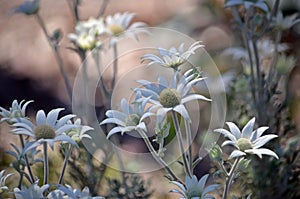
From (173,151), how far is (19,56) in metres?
1.78

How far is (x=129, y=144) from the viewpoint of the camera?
293 centimetres

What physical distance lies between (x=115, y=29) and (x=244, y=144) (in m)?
1.10

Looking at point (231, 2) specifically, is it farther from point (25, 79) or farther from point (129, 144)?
point (25, 79)

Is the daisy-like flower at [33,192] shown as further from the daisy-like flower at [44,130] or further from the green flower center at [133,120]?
the green flower center at [133,120]

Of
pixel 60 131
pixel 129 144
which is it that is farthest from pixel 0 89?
pixel 60 131

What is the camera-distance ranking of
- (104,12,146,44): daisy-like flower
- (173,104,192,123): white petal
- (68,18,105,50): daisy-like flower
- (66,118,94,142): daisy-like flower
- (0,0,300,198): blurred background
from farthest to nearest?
(0,0,300,198): blurred background → (104,12,146,44): daisy-like flower → (68,18,105,50): daisy-like flower → (66,118,94,142): daisy-like flower → (173,104,192,123): white petal

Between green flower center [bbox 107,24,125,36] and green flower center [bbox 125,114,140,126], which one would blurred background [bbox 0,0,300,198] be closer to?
green flower center [bbox 107,24,125,36]

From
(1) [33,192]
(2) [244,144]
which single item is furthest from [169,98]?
(1) [33,192]

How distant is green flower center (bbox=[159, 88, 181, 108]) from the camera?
1229 millimetres

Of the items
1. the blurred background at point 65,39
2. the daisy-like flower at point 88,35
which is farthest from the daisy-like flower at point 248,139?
the blurred background at point 65,39

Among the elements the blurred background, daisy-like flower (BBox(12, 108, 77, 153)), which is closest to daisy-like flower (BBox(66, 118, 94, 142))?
daisy-like flower (BBox(12, 108, 77, 153))

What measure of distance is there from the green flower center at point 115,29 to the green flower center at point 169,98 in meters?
1.01

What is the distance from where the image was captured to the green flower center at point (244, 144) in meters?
1.24

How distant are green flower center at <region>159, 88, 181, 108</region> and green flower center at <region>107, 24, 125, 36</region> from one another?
3.30ft
